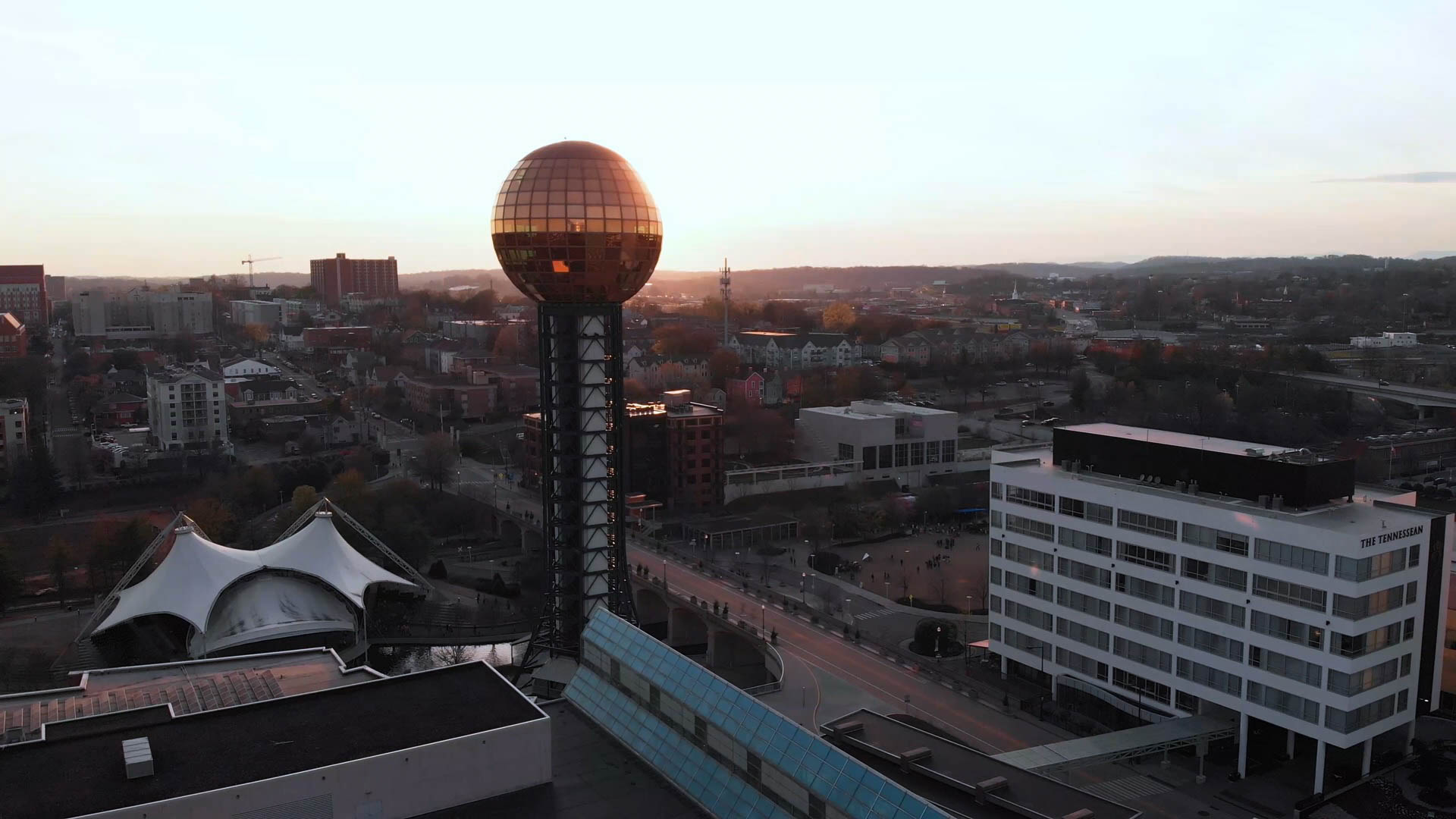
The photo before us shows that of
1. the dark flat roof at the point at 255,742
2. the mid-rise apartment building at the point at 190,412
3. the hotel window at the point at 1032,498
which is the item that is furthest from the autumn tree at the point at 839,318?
the dark flat roof at the point at 255,742

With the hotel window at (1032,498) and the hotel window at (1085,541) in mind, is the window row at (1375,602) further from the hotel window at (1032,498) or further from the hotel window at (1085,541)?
the hotel window at (1032,498)

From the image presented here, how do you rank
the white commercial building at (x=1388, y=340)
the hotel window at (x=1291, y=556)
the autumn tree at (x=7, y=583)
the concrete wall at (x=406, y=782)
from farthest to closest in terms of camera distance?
1. the white commercial building at (x=1388, y=340)
2. the autumn tree at (x=7, y=583)
3. the hotel window at (x=1291, y=556)
4. the concrete wall at (x=406, y=782)

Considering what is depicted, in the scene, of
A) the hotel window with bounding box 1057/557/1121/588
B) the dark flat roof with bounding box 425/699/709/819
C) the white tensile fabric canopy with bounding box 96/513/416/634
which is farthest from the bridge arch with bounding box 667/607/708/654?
the dark flat roof with bounding box 425/699/709/819

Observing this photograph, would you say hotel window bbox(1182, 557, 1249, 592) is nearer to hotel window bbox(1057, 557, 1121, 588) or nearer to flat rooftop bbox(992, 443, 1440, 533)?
flat rooftop bbox(992, 443, 1440, 533)

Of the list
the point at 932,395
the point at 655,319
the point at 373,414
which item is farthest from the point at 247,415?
the point at 655,319

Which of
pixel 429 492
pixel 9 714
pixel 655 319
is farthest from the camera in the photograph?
pixel 655 319

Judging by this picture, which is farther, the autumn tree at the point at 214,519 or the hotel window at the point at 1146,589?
the autumn tree at the point at 214,519

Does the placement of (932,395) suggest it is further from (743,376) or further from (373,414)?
(373,414)
